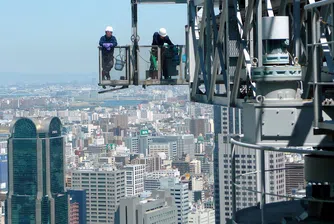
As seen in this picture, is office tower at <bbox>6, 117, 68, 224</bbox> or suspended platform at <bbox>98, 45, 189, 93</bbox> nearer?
suspended platform at <bbox>98, 45, 189, 93</bbox>

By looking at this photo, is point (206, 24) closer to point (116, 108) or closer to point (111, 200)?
point (111, 200)

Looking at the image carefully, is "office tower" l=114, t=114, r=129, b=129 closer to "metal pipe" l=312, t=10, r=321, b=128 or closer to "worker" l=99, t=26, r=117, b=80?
"worker" l=99, t=26, r=117, b=80

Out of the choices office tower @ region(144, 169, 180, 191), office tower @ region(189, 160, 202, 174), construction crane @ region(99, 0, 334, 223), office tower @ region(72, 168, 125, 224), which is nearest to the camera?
construction crane @ region(99, 0, 334, 223)

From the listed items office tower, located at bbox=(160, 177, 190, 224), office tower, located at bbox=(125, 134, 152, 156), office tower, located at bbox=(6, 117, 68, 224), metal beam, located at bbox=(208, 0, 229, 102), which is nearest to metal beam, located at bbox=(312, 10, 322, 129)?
metal beam, located at bbox=(208, 0, 229, 102)

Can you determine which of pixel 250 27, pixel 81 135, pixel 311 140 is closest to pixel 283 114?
pixel 311 140

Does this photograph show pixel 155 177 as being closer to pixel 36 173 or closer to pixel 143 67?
pixel 36 173

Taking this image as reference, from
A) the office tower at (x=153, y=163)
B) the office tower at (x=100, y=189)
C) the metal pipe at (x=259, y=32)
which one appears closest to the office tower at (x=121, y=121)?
the office tower at (x=153, y=163)
